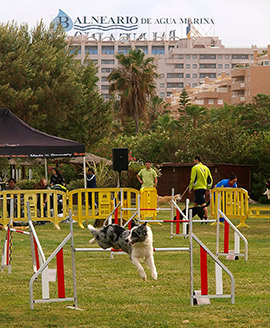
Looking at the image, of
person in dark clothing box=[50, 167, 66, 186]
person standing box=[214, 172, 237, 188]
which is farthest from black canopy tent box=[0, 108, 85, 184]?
person standing box=[214, 172, 237, 188]

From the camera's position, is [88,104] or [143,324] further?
[88,104]

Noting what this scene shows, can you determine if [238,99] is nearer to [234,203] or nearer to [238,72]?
[238,72]

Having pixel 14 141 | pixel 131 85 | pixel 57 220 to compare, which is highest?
pixel 131 85

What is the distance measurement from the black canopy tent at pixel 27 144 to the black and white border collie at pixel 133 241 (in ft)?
42.5

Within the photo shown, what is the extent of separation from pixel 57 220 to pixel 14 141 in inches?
124

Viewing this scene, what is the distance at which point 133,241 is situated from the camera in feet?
31.2

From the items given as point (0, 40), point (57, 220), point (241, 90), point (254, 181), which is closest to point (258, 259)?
point (57, 220)

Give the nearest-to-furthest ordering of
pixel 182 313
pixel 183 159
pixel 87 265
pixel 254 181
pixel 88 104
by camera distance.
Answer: pixel 182 313, pixel 87 265, pixel 254 181, pixel 88 104, pixel 183 159

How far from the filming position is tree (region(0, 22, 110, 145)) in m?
40.7

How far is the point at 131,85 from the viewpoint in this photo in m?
66.5

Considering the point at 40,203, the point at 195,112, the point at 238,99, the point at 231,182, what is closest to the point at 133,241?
the point at 40,203

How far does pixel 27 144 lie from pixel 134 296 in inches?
528

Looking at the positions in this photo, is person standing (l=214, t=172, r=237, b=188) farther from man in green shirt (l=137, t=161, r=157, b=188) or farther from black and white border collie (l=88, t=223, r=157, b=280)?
black and white border collie (l=88, t=223, r=157, b=280)

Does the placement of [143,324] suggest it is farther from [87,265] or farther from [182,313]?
[87,265]
